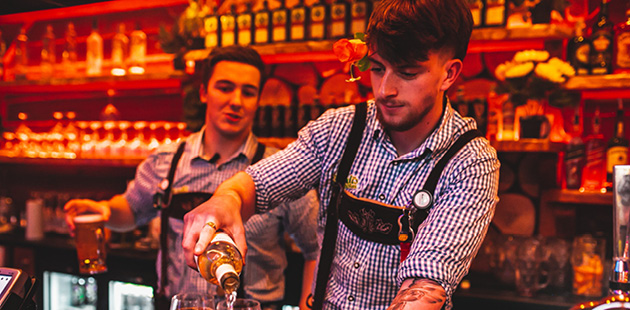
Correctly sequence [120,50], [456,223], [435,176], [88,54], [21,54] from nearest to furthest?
[456,223] → [435,176] → [120,50] → [88,54] → [21,54]

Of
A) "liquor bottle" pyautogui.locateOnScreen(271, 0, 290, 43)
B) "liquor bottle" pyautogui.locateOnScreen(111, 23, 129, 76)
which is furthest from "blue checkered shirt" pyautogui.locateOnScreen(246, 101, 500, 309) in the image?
"liquor bottle" pyautogui.locateOnScreen(111, 23, 129, 76)

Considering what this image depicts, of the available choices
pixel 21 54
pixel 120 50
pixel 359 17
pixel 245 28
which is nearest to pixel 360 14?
pixel 359 17

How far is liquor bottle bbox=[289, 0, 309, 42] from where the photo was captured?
2931 mm

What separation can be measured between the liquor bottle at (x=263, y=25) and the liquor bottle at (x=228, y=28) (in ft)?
0.47

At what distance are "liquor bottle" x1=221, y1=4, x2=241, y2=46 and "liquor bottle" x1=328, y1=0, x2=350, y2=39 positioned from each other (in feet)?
2.01

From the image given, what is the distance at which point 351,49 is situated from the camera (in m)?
1.31

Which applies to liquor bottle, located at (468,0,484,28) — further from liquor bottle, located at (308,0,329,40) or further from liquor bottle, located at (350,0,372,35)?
liquor bottle, located at (308,0,329,40)

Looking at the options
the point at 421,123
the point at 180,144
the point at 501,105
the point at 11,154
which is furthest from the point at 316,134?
the point at 11,154

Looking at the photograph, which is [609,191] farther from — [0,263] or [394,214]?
[0,263]

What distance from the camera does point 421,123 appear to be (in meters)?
1.41

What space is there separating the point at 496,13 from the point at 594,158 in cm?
87

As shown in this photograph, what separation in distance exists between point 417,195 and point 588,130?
6.33 ft

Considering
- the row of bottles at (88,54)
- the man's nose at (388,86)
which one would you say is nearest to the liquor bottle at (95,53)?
the row of bottles at (88,54)

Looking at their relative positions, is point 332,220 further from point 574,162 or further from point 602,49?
point 602,49
